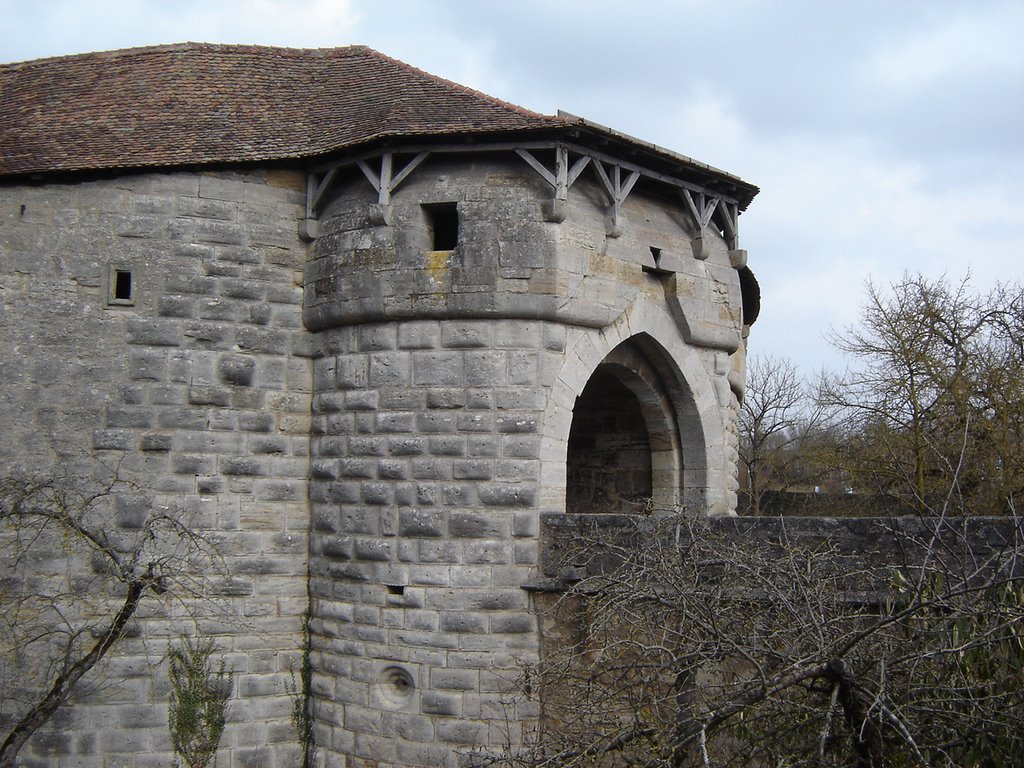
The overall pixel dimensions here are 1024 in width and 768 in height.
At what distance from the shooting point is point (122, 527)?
902cm

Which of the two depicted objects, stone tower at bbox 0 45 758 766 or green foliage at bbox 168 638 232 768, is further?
green foliage at bbox 168 638 232 768

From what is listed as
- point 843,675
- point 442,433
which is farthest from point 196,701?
point 843,675

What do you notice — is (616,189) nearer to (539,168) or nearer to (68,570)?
(539,168)

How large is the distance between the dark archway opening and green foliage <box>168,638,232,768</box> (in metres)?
4.47

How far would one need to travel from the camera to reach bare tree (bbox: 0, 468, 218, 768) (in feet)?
29.0

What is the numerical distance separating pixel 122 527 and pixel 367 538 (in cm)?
210

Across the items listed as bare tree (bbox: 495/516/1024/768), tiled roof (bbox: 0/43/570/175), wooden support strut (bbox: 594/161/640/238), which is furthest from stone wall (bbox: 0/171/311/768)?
bare tree (bbox: 495/516/1024/768)

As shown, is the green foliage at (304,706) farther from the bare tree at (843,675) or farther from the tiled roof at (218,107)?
the tiled roof at (218,107)

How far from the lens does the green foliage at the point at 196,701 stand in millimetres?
9039

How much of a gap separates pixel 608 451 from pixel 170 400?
4.78 meters

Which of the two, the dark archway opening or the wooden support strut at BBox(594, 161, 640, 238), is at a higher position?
the wooden support strut at BBox(594, 161, 640, 238)

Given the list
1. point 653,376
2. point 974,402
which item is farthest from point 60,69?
point 974,402

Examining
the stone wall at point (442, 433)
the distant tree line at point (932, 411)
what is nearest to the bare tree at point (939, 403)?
the distant tree line at point (932, 411)

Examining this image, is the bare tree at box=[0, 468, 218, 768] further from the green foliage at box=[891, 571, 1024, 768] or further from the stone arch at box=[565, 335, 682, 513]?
the green foliage at box=[891, 571, 1024, 768]
